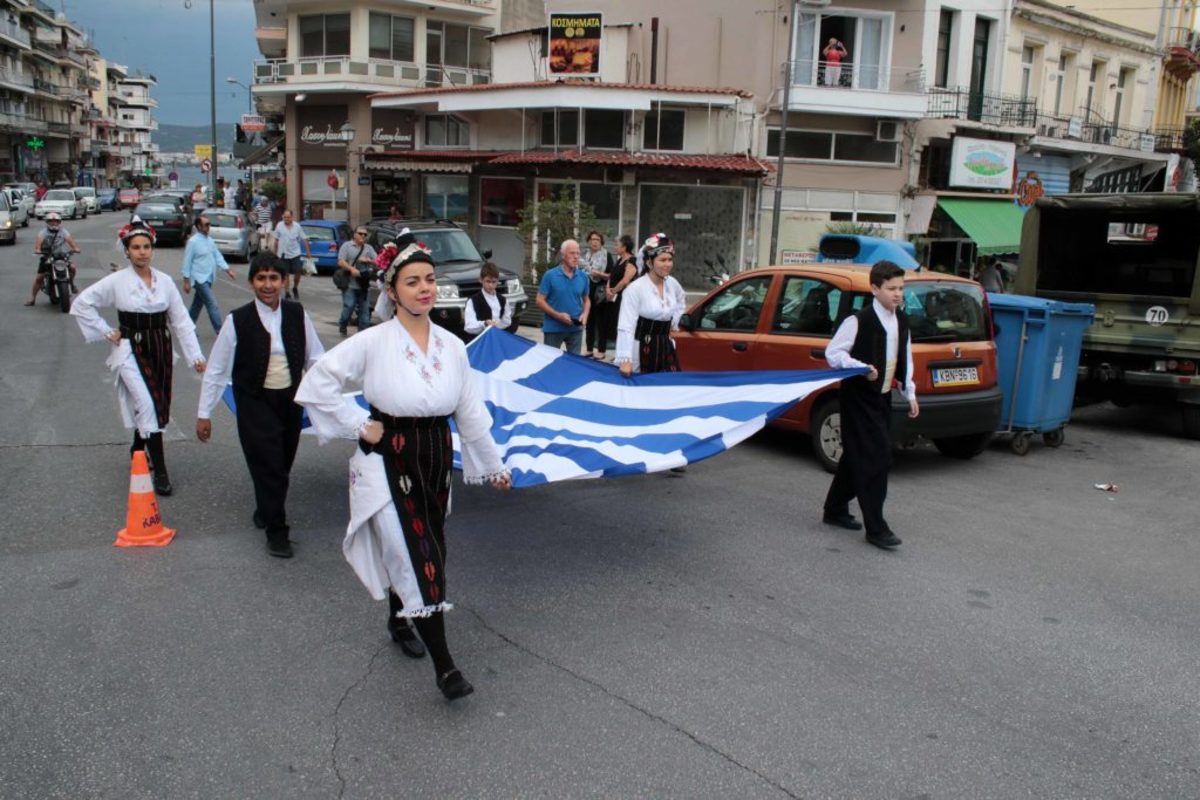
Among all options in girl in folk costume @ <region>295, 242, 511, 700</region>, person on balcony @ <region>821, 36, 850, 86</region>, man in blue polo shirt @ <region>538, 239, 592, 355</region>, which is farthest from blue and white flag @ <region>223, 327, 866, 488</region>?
person on balcony @ <region>821, 36, 850, 86</region>

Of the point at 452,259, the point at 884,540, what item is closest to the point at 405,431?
the point at 884,540

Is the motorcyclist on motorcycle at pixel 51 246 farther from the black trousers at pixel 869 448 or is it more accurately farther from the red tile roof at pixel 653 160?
the black trousers at pixel 869 448

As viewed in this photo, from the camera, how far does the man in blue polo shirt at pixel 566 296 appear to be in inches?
395

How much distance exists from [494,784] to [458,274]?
44.7ft

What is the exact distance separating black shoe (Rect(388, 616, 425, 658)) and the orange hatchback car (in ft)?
14.1

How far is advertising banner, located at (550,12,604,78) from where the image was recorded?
27172 millimetres

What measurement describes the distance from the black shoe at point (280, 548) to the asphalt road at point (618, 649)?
8 centimetres

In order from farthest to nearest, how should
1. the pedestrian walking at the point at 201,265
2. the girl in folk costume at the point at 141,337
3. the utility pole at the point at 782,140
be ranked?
1. the utility pole at the point at 782,140
2. the pedestrian walking at the point at 201,265
3. the girl in folk costume at the point at 141,337

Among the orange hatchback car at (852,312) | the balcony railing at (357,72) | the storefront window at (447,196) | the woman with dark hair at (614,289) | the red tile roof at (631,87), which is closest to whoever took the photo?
the orange hatchback car at (852,312)

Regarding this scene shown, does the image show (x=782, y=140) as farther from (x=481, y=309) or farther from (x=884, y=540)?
(x=884, y=540)

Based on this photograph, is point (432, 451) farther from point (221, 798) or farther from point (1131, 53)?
point (1131, 53)

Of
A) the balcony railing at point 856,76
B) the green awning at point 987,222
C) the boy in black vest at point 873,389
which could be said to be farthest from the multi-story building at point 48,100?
the boy in black vest at point 873,389

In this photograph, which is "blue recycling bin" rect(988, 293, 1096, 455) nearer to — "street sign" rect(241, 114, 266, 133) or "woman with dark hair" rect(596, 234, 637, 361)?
"woman with dark hair" rect(596, 234, 637, 361)

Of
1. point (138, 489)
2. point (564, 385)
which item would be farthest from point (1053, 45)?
point (138, 489)
